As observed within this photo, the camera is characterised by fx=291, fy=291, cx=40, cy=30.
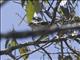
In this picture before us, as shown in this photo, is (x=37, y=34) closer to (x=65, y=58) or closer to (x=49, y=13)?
(x=49, y=13)

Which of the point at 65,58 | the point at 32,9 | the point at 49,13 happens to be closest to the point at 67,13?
the point at 49,13

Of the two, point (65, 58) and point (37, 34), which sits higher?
point (37, 34)

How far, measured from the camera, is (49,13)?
2.24 meters

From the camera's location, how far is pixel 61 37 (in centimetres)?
188

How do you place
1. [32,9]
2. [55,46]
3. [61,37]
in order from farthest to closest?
1. [55,46]
2. [61,37]
3. [32,9]

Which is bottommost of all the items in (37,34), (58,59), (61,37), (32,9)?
(58,59)

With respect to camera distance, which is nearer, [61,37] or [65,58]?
[61,37]

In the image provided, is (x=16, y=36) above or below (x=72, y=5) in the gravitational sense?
above

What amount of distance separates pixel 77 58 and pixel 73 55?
109 millimetres

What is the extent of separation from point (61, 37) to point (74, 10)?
53 cm

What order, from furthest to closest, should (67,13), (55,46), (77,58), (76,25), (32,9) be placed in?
1. (55,46)
2. (77,58)
3. (67,13)
4. (32,9)
5. (76,25)

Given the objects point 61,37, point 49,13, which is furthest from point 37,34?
point 49,13

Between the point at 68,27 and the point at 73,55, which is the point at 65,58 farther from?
the point at 68,27

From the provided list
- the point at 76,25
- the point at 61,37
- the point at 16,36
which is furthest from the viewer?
the point at 61,37
